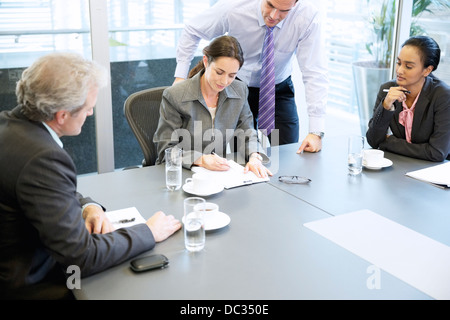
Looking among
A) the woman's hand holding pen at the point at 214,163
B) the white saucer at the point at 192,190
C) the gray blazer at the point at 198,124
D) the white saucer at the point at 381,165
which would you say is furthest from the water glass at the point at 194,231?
the white saucer at the point at 381,165

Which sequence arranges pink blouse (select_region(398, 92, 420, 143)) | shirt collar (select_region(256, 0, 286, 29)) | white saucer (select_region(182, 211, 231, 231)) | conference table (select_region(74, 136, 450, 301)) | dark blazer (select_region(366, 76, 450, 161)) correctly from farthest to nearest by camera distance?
shirt collar (select_region(256, 0, 286, 29)) → pink blouse (select_region(398, 92, 420, 143)) → dark blazer (select_region(366, 76, 450, 161)) → white saucer (select_region(182, 211, 231, 231)) → conference table (select_region(74, 136, 450, 301))

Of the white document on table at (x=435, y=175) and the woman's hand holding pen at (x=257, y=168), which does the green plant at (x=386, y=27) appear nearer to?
the white document on table at (x=435, y=175)

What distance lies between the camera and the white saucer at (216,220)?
62.2 inches

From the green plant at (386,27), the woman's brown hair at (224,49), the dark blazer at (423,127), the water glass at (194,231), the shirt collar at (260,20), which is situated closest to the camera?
the water glass at (194,231)

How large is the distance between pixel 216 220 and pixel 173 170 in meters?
0.36

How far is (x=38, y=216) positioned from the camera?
4.22ft

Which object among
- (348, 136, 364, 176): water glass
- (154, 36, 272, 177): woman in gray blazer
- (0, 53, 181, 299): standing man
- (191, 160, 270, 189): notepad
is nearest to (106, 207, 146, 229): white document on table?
(0, 53, 181, 299): standing man

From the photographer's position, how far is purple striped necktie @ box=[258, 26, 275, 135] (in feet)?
8.89

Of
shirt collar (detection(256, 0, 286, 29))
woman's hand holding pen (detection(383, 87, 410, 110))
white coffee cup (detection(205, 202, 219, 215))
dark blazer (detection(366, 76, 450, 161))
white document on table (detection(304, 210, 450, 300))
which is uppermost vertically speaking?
shirt collar (detection(256, 0, 286, 29))

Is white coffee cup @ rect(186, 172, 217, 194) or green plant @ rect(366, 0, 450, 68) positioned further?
green plant @ rect(366, 0, 450, 68)

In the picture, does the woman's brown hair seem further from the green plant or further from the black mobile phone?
the green plant

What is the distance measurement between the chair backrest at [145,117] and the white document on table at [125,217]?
750 mm

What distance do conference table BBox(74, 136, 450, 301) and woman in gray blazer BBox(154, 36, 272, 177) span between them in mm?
114
